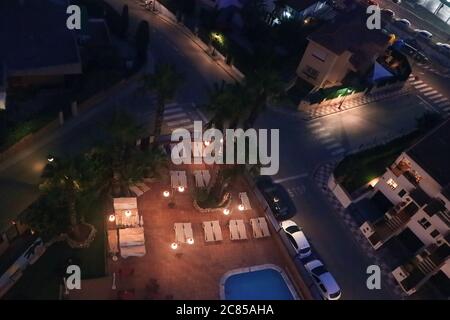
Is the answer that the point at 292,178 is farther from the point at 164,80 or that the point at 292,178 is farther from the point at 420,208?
the point at 164,80

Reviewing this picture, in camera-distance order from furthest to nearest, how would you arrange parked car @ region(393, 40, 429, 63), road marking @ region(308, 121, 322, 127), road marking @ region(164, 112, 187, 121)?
1. parked car @ region(393, 40, 429, 63)
2. road marking @ region(308, 121, 322, 127)
3. road marking @ region(164, 112, 187, 121)

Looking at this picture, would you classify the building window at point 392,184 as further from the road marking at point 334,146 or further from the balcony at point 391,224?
the road marking at point 334,146

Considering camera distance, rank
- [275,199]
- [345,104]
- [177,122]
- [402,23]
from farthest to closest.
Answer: [402,23], [345,104], [177,122], [275,199]

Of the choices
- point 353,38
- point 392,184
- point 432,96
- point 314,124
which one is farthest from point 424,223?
point 432,96

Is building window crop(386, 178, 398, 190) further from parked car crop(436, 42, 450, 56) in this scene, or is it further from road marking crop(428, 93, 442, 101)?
parked car crop(436, 42, 450, 56)

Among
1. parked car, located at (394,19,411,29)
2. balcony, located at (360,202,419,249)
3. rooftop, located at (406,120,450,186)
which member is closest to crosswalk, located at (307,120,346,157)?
rooftop, located at (406,120,450,186)
